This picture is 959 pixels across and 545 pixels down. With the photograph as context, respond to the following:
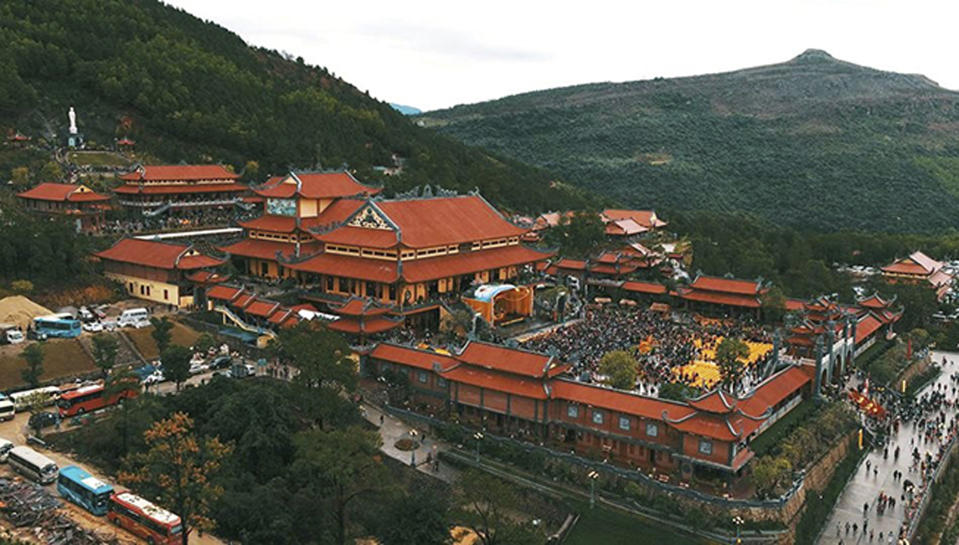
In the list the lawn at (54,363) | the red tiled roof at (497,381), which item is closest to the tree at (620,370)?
the red tiled roof at (497,381)

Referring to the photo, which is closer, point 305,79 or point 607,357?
point 607,357

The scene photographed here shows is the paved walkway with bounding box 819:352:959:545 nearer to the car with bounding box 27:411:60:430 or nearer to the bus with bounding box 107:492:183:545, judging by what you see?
the bus with bounding box 107:492:183:545

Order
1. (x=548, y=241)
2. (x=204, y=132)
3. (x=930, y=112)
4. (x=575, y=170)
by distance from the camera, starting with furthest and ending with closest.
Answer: (x=930, y=112), (x=575, y=170), (x=204, y=132), (x=548, y=241)

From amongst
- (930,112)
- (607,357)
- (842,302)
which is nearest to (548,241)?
(842,302)

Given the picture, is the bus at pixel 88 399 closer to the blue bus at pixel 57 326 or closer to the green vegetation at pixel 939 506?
the blue bus at pixel 57 326

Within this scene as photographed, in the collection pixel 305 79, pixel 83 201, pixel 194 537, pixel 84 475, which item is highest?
pixel 305 79

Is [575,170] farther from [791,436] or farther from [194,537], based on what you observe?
[194,537]

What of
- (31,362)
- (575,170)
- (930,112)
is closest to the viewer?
(31,362)
